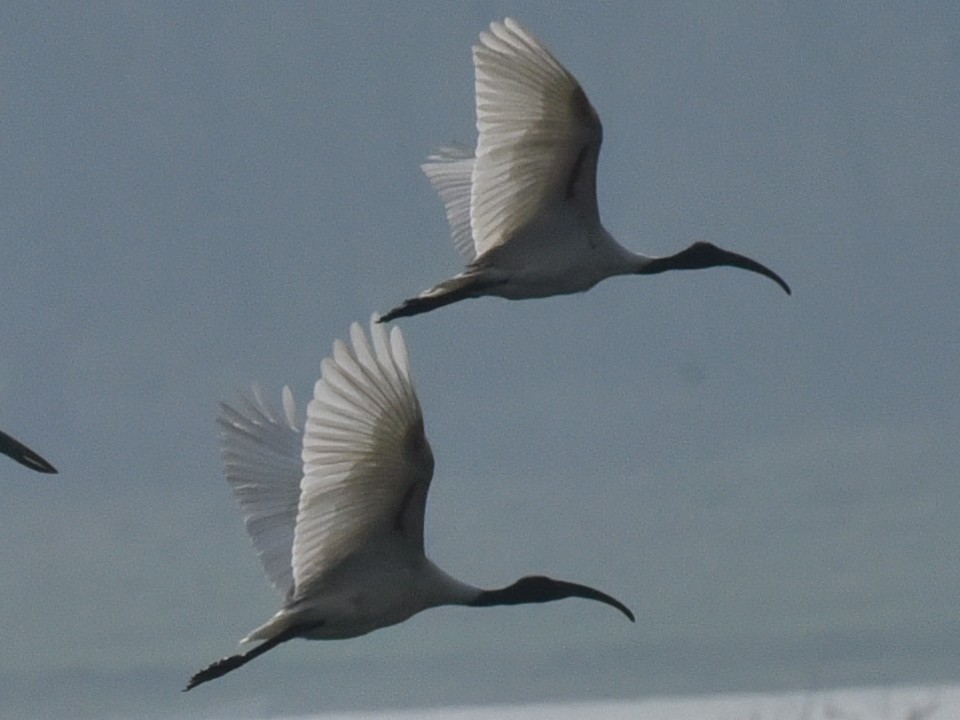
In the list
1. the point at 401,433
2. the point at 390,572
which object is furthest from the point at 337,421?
the point at 390,572

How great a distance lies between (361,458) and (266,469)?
4.46m

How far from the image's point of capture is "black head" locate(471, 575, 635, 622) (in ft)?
64.8

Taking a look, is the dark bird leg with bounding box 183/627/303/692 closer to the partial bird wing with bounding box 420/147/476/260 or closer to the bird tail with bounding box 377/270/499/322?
the bird tail with bounding box 377/270/499/322

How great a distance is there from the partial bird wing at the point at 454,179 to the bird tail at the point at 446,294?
3923 millimetres

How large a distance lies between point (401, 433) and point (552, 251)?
13.1ft

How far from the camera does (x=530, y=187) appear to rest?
20.1m

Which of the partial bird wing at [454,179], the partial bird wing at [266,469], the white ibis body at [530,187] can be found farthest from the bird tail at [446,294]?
the partial bird wing at [454,179]

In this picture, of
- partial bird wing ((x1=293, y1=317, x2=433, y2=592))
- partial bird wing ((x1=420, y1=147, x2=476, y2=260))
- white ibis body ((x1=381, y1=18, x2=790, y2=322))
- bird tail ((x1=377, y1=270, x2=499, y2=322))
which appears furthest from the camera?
partial bird wing ((x1=420, y1=147, x2=476, y2=260))

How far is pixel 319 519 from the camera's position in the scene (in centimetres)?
1741

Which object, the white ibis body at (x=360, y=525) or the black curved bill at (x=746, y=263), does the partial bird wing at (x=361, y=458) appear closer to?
the white ibis body at (x=360, y=525)

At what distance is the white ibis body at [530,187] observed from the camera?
62.6 ft

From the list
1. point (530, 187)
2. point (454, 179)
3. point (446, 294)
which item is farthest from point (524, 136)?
point (454, 179)

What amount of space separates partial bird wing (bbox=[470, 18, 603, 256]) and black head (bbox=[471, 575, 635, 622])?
116 inches

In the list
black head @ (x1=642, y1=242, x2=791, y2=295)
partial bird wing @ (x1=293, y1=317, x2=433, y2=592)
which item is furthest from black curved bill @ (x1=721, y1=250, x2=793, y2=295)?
partial bird wing @ (x1=293, y1=317, x2=433, y2=592)
